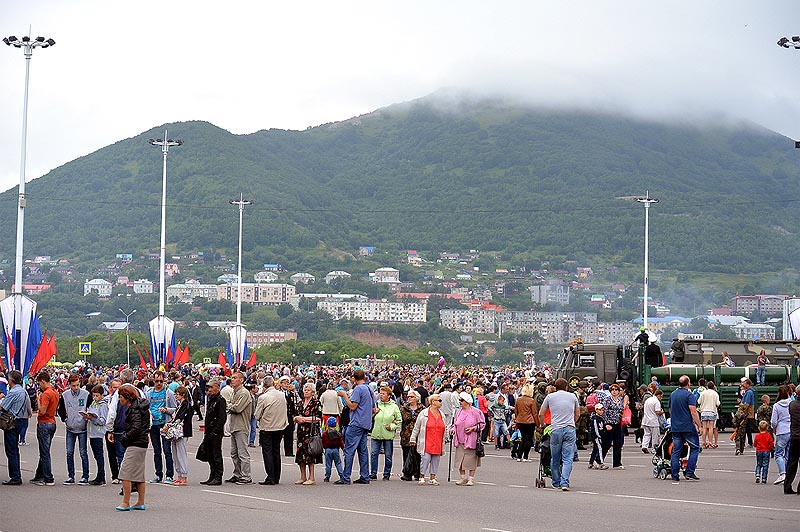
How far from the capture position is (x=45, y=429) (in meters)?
19.5

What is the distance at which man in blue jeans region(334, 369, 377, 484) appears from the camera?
1995cm

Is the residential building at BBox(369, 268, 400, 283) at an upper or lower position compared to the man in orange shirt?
upper

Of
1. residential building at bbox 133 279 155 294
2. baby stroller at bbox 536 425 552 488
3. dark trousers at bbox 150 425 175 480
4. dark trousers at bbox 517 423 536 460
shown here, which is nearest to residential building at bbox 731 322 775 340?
residential building at bbox 133 279 155 294

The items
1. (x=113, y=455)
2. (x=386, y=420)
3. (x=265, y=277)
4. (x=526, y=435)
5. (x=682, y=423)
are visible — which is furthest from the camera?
(x=265, y=277)

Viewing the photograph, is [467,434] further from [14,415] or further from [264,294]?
[264,294]

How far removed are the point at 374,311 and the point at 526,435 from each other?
6197 inches

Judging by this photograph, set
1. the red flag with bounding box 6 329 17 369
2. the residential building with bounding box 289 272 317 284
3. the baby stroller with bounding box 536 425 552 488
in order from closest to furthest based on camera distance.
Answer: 1. the baby stroller with bounding box 536 425 552 488
2. the red flag with bounding box 6 329 17 369
3. the residential building with bounding box 289 272 317 284

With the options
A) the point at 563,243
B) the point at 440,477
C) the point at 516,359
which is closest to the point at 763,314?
the point at 516,359

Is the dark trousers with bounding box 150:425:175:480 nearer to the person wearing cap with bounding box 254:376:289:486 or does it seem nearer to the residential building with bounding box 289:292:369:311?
the person wearing cap with bounding box 254:376:289:486

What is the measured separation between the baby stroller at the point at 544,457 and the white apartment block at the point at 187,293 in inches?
6558

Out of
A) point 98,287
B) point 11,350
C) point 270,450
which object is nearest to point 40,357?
point 11,350

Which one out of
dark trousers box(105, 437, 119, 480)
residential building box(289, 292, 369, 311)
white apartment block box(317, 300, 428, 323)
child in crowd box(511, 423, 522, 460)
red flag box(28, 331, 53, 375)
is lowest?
child in crowd box(511, 423, 522, 460)

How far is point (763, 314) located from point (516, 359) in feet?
101

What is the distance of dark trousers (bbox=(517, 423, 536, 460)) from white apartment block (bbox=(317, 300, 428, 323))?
6025 inches
